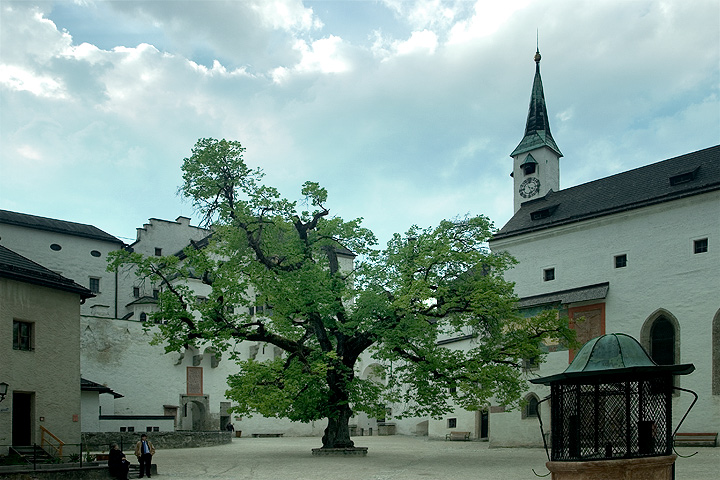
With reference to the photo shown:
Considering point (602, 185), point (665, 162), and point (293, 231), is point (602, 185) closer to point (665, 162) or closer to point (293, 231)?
point (665, 162)

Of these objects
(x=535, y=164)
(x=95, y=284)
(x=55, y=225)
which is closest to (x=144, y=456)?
(x=95, y=284)

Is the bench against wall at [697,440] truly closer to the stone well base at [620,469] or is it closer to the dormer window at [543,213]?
the dormer window at [543,213]

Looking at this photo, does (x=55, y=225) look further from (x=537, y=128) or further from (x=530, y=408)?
(x=530, y=408)

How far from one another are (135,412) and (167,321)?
66.3ft

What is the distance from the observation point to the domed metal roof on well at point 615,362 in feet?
33.8

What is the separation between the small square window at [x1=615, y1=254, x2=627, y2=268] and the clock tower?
14.7 meters

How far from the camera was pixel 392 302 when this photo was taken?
26500 millimetres

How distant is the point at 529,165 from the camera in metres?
49.5

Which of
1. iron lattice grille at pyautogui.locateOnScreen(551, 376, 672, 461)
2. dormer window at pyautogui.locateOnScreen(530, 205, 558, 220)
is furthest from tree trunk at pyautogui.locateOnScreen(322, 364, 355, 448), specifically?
iron lattice grille at pyautogui.locateOnScreen(551, 376, 672, 461)

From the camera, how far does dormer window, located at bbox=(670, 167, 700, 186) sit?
32.9m

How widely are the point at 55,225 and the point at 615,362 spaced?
47.1 m

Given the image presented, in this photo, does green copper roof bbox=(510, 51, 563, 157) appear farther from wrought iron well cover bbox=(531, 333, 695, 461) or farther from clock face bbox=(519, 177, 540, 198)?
wrought iron well cover bbox=(531, 333, 695, 461)

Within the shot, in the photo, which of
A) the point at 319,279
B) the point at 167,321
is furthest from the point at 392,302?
the point at 167,321

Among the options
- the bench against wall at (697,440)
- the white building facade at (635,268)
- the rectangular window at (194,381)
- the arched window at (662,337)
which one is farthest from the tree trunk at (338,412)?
the rectangular window at (194,381)
